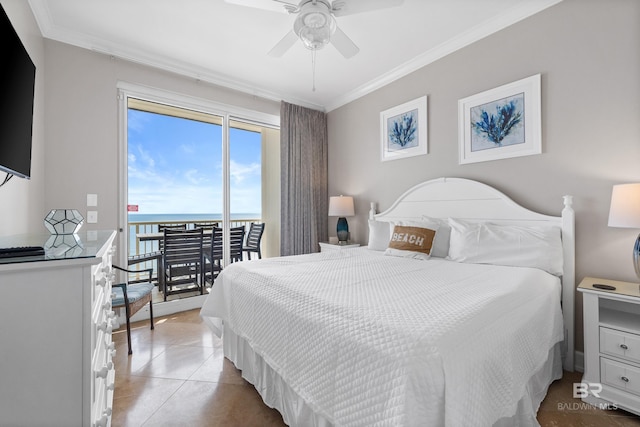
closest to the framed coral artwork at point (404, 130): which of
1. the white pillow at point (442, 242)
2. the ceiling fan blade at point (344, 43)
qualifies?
the white pillow at point (442, 242)

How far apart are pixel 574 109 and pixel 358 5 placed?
5.76 feet

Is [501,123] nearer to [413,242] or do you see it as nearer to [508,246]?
[508,246]

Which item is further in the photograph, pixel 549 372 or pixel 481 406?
pixel 549 372

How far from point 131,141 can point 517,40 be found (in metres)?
3.94

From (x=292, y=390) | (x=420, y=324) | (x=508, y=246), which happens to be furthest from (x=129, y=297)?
(x=508, y=246)

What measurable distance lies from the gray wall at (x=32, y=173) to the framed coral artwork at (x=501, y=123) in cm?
343

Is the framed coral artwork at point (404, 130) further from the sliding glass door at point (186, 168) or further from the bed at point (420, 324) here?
the sliding glass door at point (186, 168)

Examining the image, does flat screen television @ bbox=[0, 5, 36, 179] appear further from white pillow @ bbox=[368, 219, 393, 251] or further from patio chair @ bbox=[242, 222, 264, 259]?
patio chair @ bbox=[242, 222, 264, 259]

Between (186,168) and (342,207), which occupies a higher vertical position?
(186,168)

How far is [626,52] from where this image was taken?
1.92m

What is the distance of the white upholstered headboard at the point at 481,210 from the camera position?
2.05 metres

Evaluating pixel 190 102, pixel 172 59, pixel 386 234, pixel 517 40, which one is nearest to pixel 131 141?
pixel 190 102

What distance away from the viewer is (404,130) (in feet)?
11.0

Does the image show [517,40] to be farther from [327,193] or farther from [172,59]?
[172,59]
